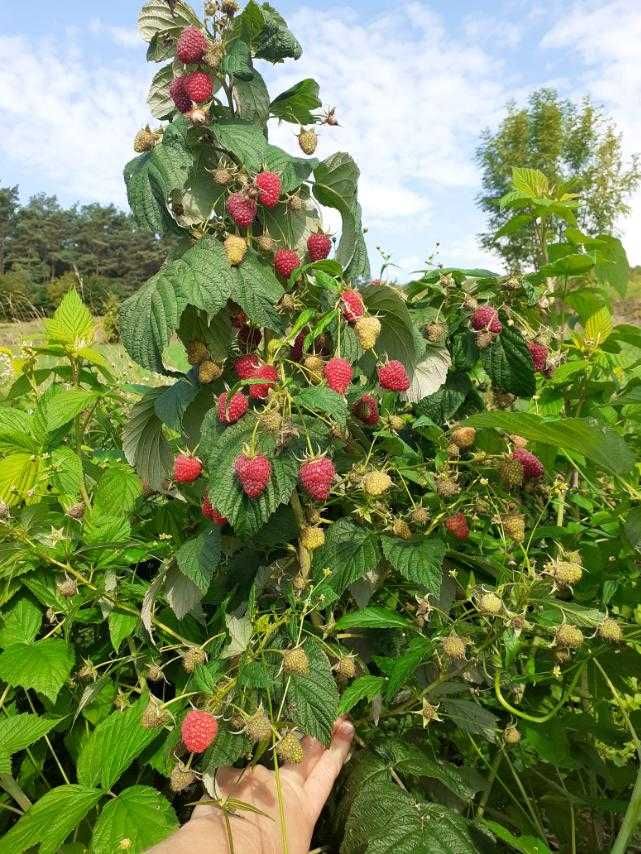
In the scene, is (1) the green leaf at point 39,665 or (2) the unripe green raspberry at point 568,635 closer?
(2) the unripe green raspberry at point 568,635

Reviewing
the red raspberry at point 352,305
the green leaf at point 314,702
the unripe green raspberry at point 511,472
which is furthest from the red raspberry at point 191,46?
the green leaf at point 314,702

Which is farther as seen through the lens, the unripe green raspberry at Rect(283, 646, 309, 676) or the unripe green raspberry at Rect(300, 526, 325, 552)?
the unripe green raspberry at Rect(300, 526, 325, 552)

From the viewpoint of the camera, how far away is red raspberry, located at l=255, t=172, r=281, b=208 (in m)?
0.88

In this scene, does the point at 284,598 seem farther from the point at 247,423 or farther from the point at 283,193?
the point at 283,193

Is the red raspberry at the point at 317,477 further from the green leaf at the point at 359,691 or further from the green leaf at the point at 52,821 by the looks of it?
the green leaf at the point at 52,821

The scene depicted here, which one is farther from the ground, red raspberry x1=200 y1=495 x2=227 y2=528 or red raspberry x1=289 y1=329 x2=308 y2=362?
red raspberry x1=289 y1=329 x2=308 y2=362

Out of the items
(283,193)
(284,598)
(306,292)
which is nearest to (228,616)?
(284,598)

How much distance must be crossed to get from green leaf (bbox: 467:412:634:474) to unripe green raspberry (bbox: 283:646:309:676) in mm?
381

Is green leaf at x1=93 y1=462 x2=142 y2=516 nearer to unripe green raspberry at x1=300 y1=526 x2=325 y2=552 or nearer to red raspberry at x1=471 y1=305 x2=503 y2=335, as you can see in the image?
unripe green raspberry at x1=300 y1=526 x2=325 y2=552

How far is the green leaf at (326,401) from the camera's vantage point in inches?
30.3

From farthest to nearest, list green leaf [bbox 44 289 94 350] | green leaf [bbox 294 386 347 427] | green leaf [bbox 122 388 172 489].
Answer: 1. green leaf [bbox 44 289 94 350]
2. green leaf [bbox 122 388 172 489]
3. green leaf [bbox 294 386 347 427]

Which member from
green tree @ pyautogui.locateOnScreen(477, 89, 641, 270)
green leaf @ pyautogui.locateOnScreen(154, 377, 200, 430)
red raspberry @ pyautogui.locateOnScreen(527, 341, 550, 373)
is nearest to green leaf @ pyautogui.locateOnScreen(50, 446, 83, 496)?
green leaf @ pyautogui.locateOnScreen(154, 377, 200, 430)

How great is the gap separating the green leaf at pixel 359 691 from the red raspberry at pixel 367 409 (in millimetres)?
365

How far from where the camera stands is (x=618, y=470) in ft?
2.27
